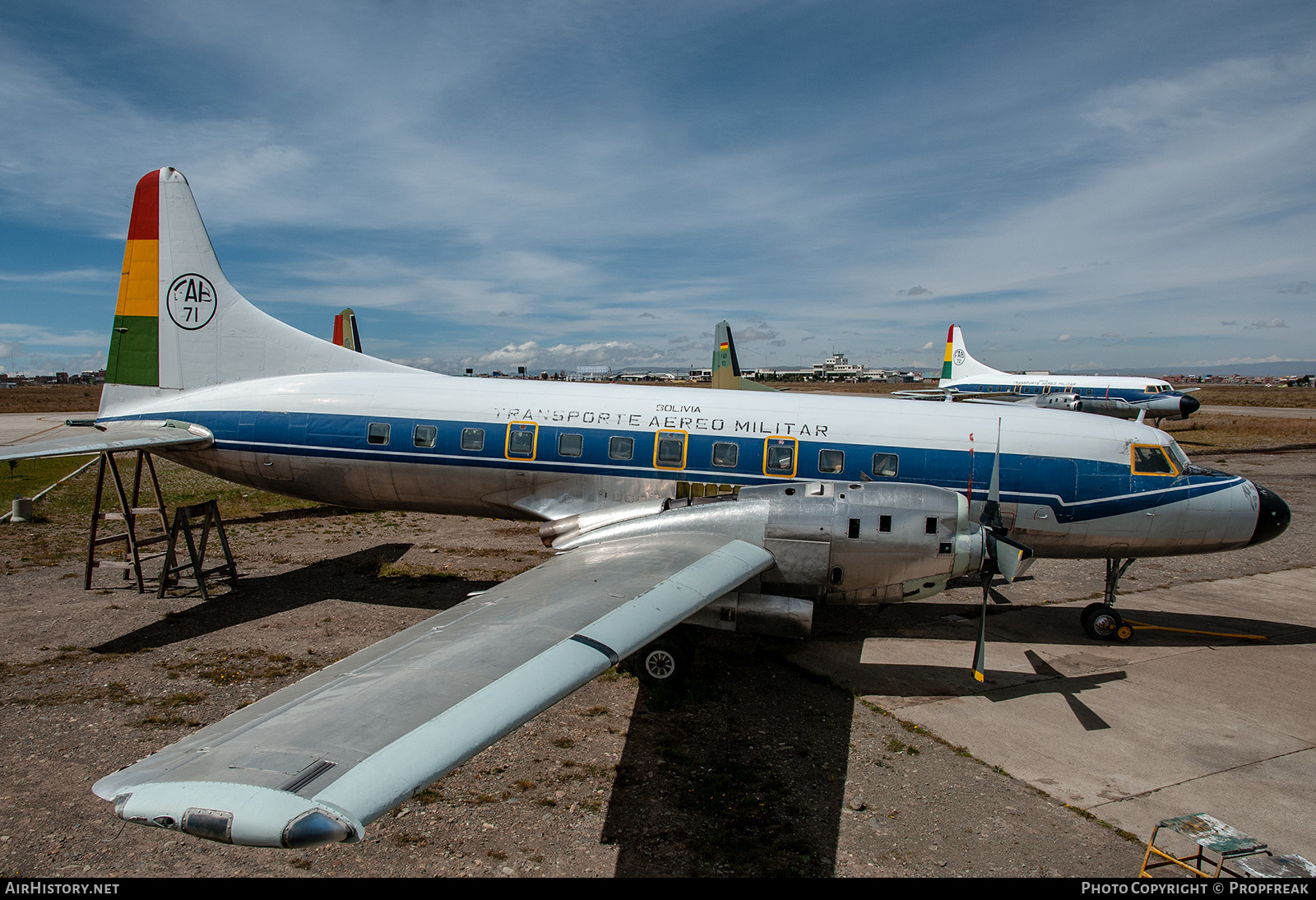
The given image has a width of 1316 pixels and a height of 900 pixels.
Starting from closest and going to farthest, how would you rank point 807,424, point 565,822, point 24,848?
point 24,848, point 565,822, point 807,424

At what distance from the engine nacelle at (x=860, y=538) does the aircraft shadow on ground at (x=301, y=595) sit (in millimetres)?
6316

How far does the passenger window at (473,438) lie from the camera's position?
1170 cm

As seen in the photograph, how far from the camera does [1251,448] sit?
1380 inches

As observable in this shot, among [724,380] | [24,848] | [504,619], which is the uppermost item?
[724,380]

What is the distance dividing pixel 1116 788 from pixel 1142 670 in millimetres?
3828

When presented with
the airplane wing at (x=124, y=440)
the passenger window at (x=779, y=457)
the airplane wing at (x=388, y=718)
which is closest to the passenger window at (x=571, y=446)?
the passenger window at (x=779, y=457)

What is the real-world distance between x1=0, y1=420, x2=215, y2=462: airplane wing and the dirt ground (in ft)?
9.32

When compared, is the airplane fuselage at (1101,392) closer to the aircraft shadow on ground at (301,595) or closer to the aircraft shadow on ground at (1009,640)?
the aircraft shadow on ground at (1009,640)

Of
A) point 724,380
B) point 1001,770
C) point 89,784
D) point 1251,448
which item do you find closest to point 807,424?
point 1001,770

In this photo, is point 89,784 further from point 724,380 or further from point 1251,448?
point 1251,448

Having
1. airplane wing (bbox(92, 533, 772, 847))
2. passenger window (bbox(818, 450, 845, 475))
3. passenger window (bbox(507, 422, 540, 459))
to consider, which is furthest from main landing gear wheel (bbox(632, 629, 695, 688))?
passenger window (bbox(507, 422, 540, 459))

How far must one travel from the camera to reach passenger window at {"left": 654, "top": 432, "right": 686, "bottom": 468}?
36.9 ft

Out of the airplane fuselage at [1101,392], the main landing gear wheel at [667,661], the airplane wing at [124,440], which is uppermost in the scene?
the airplane fuselage at [1101,392]

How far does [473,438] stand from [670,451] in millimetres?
3547
